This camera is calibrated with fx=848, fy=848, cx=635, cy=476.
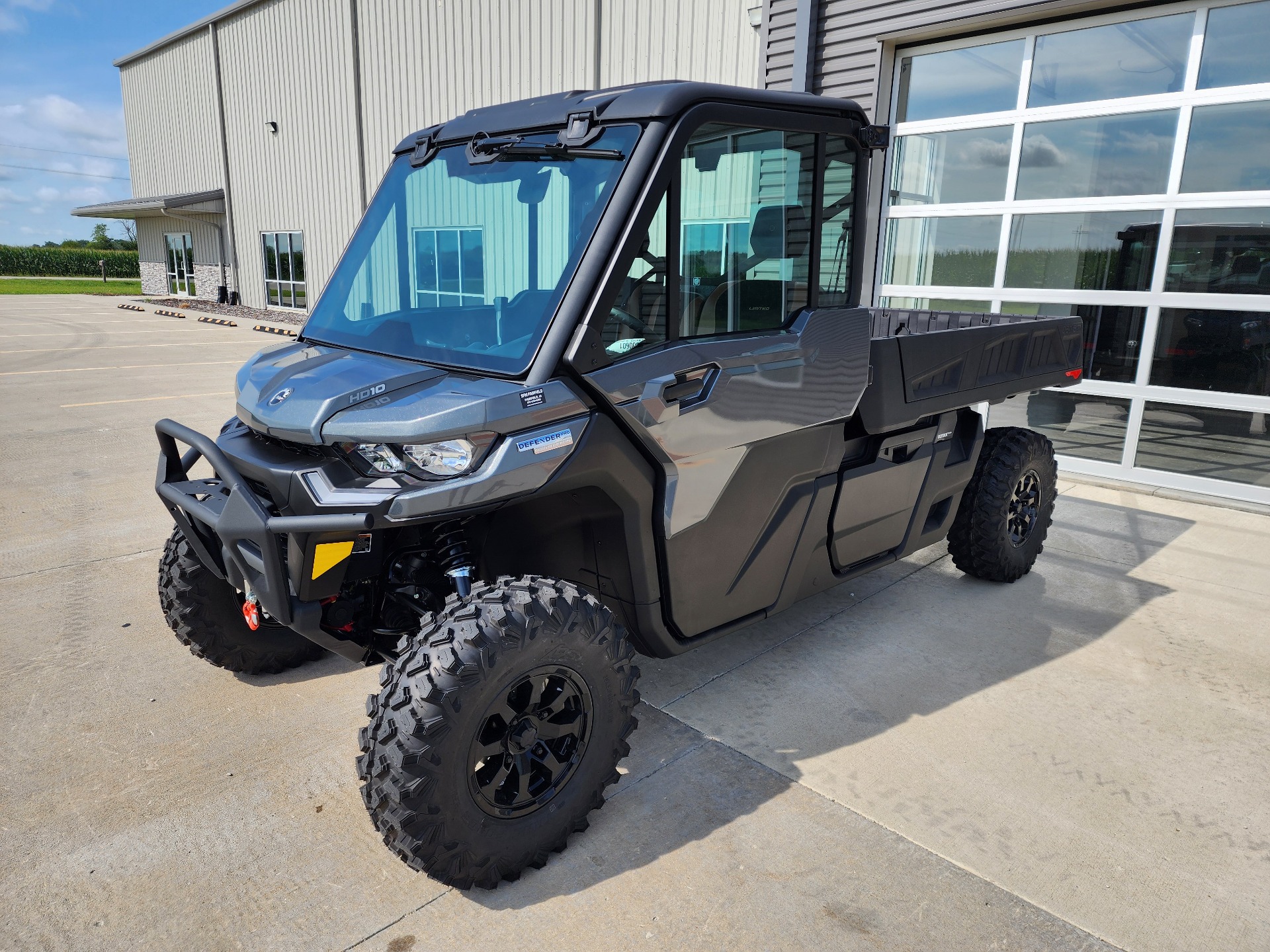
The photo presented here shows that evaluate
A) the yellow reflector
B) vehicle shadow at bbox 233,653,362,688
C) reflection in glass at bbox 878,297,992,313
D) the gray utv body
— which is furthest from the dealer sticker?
reflection in glass at bbox 878,297,992,313

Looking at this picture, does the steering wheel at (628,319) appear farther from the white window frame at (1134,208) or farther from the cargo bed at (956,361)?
the white window frame at (1134,208)

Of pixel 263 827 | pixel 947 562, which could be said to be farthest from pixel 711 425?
pixel 947 562

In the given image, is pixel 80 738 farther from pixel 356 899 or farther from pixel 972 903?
pixel 972 903

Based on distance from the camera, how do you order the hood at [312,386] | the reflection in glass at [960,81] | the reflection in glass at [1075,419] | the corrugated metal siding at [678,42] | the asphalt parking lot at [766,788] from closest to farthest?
1. the asphalt parking lot at [766,788]
2. the hood at [312,386]
3. the reflection in glass at [1075,419]
4. the reflection in glass at [960,81]
5. the corrugated metal siding at [678,42]

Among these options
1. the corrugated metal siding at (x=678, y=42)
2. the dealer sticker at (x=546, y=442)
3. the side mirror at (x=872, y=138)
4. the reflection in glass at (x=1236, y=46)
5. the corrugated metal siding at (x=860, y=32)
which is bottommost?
the dealer sticker at (x=546, y=442)

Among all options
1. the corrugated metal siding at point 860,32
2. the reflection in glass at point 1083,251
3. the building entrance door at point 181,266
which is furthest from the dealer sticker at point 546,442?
the building entrance door at point 181,266

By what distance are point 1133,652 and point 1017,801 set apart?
63.7 inches

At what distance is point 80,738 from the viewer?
310 centimetres

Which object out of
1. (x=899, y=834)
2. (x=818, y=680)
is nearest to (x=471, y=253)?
(x=818, y=680)

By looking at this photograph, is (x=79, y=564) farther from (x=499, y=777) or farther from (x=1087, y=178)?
(x=1087, y=178)

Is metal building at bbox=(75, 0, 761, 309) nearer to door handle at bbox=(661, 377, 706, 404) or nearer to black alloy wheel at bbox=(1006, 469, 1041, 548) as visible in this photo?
black alloy wheel at bbox=(1006, 469, 1041, 548)

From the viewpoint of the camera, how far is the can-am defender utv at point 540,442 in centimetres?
234

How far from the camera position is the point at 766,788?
291 cm

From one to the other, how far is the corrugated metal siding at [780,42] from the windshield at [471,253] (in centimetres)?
662
